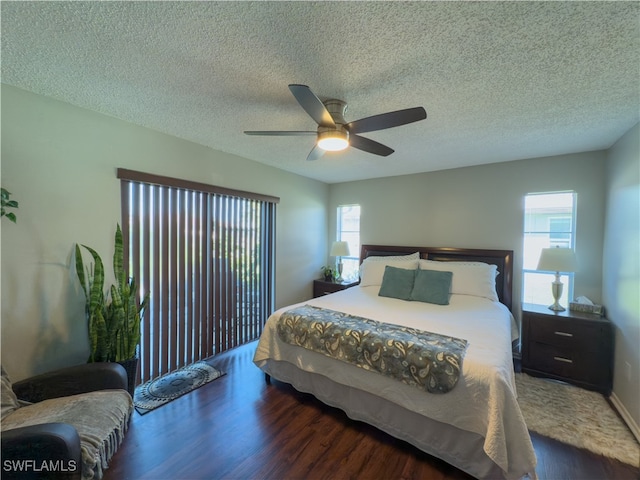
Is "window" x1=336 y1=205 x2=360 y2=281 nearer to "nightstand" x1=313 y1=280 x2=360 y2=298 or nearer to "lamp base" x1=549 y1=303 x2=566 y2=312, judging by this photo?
"nightstand" x1=313 y1=280 x2=360 y2=298

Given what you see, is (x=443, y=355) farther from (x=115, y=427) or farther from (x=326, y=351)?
(x=115, y=427)

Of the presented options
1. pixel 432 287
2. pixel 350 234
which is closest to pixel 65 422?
pixel 432 287

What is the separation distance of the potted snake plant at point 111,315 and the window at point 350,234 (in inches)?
131

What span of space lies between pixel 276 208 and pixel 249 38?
2.64m

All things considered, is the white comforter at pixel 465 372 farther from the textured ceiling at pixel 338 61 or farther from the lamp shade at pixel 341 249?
the textured ceiling at pixel 338 61

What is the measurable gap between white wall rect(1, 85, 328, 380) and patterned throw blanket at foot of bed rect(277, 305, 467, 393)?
5.65ft

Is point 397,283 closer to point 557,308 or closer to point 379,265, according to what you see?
point 379,265

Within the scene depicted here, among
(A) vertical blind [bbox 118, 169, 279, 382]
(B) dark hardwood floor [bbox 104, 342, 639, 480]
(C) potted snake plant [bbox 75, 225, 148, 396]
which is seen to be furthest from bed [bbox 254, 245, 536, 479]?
(C) potted snake plant [bbox 75, 225, 148, 396]

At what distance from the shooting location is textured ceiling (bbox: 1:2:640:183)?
116 cm

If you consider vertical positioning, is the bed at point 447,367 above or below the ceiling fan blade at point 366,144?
below

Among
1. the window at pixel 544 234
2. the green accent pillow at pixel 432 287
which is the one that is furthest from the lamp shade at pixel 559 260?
the green accent pillow at pixel 432 287

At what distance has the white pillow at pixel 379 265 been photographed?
3.56m

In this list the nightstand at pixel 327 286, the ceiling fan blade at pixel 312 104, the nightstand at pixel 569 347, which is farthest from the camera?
the nightstand at pixel 327 286

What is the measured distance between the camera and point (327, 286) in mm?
4332
